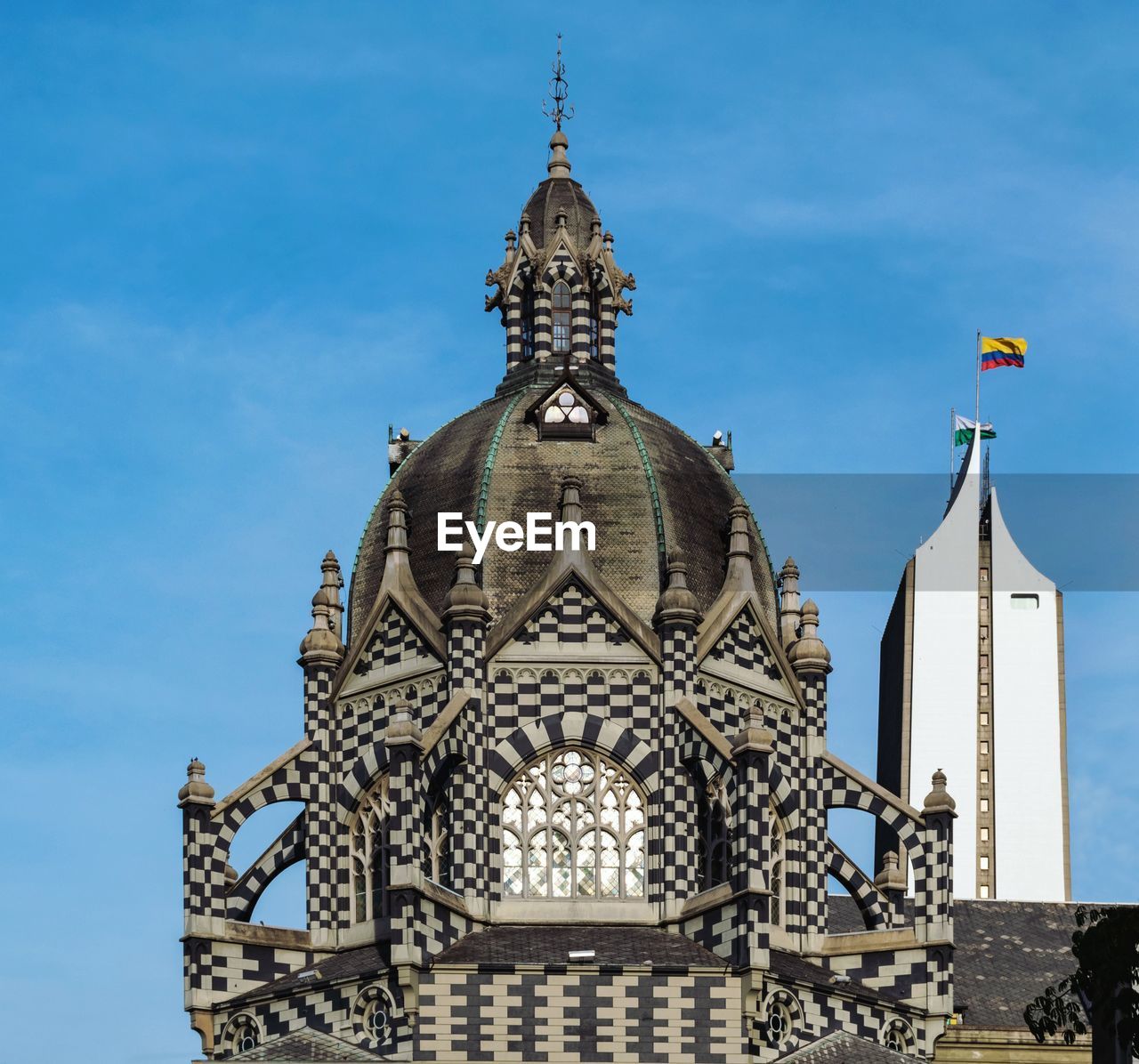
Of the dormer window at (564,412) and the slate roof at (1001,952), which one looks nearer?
the dormer window at (564,412)

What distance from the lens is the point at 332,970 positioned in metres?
63.8

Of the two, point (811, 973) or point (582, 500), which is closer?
point (811, 973)

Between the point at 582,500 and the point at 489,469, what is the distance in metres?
2.32

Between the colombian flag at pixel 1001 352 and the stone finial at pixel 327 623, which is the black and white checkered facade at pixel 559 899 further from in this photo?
the colombian flag at pixel 1001 352

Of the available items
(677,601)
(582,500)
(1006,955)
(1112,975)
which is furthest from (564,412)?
(1112,975)

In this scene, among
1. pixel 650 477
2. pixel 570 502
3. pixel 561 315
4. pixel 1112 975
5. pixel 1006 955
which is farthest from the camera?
pixel 1006 955

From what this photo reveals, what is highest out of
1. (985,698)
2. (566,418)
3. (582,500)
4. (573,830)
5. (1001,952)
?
(985,698)

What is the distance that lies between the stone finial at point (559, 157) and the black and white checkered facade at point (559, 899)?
1134cm

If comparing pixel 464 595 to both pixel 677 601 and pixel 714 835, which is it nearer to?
pixel 677 601

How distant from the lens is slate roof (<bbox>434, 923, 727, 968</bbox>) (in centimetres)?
6225

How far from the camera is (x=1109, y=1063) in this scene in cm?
4362

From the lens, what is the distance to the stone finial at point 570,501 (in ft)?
224

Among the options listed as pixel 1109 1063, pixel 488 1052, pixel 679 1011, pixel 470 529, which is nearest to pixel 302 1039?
pixel 488 1052

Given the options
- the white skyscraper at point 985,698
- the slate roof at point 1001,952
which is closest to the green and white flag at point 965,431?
the white skyscraper at point 985,698
